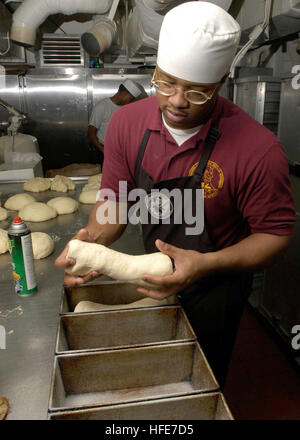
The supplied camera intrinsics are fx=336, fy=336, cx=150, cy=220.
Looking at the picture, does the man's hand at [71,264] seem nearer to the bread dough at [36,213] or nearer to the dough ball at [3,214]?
the bread dough at [36,213]

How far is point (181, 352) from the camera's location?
3.00ft

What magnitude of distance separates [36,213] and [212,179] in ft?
4.15

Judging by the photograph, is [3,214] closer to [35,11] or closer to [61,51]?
[35,11]

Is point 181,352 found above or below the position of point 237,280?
above

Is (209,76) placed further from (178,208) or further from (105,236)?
(105,236)

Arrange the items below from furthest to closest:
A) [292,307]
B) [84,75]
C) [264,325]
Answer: [84,75]
[264,325]
[292,307]

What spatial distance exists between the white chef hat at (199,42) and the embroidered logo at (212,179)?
27cm

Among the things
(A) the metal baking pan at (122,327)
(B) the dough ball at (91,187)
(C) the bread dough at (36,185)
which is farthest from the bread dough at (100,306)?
(C) the bread dough at (36,185)

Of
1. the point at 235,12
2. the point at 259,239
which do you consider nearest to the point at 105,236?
the point at 259,239

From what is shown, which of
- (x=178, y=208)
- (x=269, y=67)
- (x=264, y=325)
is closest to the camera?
→ (x=178, y=208)

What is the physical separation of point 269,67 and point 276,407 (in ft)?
10.3

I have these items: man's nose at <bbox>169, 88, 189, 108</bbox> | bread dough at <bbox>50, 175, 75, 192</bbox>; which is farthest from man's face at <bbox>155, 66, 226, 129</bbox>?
bread dough at <bbox>50, 175, 75, 192</bbox>

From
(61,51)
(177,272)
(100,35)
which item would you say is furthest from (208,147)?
(61,51)
